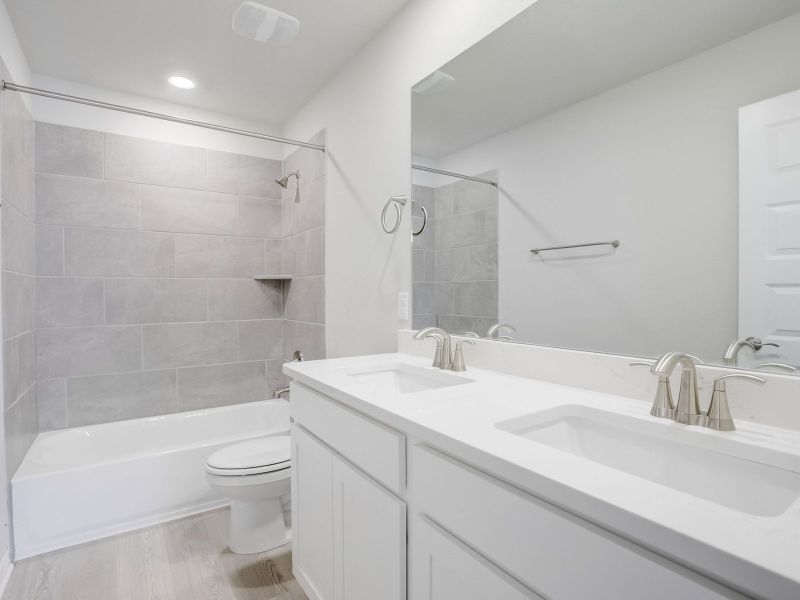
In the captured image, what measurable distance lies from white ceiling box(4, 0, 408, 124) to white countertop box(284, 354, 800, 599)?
5.81 feet

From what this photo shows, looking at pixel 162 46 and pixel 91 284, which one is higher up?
pixel 162 46

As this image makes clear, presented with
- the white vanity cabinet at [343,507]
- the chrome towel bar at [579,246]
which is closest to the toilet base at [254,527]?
the white vanity cabinet at [343,507]

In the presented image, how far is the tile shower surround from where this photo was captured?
259 centimetres

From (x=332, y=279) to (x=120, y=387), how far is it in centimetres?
156

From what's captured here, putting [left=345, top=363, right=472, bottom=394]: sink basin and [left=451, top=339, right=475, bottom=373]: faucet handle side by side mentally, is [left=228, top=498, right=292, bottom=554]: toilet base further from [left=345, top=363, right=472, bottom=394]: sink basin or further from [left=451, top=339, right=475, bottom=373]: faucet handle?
[left=451, top=339, right=475, bottom=373]: faucet handle

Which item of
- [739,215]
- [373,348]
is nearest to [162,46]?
[373,348]

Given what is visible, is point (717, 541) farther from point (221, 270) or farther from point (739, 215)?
point (221, 270)

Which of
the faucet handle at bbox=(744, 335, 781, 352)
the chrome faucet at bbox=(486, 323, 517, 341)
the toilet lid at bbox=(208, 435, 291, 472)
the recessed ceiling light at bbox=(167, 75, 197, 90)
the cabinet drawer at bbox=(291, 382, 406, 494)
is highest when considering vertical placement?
the recessed ceiling light at bbox=(167, 75, 197, 90)

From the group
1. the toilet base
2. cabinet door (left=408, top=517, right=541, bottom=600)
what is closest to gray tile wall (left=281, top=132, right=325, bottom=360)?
the toilet base

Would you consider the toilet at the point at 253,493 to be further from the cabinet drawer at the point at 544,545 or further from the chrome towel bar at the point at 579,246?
the chrome towel bar at the point at 579,246

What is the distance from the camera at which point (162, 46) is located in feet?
7.32

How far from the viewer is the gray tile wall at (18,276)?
1911 millimetres

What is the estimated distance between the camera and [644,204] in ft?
3.70

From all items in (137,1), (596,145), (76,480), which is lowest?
(76,480)
